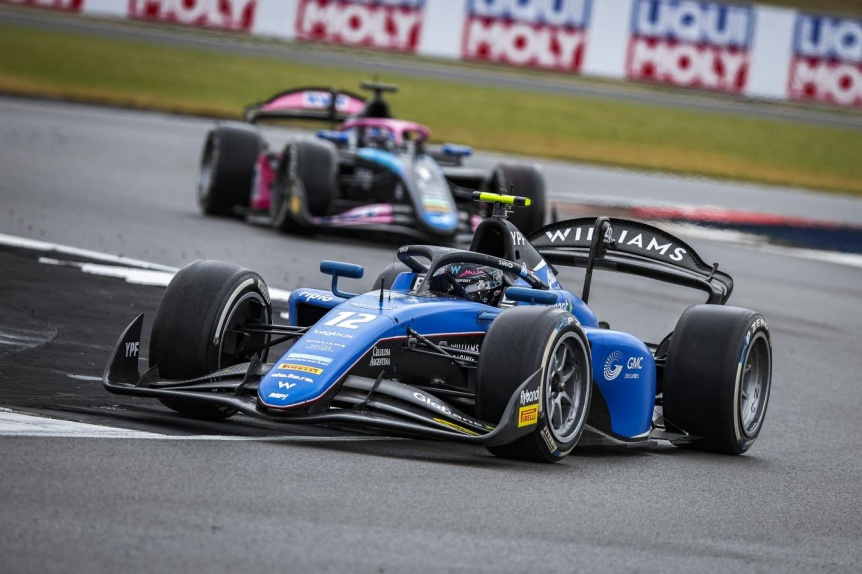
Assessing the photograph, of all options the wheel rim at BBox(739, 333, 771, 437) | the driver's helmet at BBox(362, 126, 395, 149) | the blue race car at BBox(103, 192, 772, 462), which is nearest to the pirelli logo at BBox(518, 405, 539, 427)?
the blue race car at BBox(103, 192, 772, 462)

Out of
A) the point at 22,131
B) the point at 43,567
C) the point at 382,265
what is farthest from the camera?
the point at 22,131

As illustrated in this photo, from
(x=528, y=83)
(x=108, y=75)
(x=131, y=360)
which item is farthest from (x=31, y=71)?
(x=131, y=360)

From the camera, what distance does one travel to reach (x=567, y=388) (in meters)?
7.71

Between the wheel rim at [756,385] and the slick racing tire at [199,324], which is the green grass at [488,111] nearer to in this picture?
the wheel rim at [756,385]

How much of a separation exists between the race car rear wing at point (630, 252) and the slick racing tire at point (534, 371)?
1996 mm

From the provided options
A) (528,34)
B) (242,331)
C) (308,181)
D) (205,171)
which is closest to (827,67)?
(528,34)

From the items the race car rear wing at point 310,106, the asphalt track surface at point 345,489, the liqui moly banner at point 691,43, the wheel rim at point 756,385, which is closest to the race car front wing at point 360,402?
the asphalt track surface at point 345,489

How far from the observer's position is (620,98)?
37.9 metres

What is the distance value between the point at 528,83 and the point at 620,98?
247 cm

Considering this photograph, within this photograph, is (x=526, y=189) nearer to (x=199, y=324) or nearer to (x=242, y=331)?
(x=242, y=331)

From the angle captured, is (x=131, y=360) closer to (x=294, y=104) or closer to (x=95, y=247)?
(x=95, y=247)

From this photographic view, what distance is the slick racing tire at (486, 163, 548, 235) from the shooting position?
53.7ft

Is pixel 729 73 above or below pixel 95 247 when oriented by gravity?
above

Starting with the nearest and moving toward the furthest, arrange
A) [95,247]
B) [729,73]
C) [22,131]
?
[95,247]
[22,131]
[729,73]
